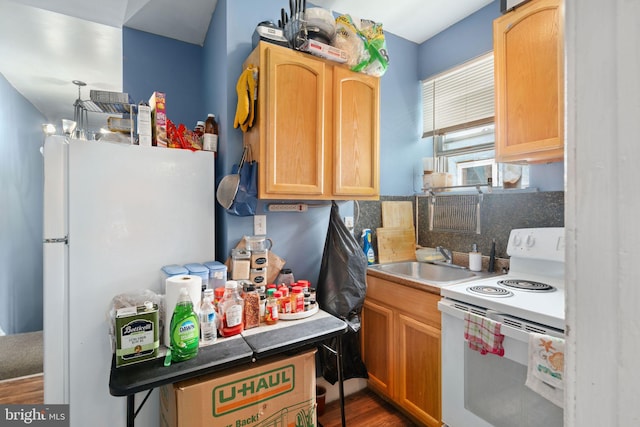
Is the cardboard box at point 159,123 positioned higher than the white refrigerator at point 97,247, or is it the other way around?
the cardboard box at point 159,123

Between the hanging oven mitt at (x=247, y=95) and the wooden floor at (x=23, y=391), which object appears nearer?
the hanging oven mitt at (x=247, y=95)

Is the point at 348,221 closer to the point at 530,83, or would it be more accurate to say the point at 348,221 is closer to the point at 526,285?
the point at 526,285

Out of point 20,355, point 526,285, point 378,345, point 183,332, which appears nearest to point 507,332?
point 526,285

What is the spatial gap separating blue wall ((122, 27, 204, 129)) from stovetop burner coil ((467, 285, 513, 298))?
2136 mm

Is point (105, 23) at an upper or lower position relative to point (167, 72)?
upper

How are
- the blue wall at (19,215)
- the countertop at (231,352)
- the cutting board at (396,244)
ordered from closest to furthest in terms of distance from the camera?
the countertop at (231,352)
the cutting board at (396,244)
the blue wall at (19,215)

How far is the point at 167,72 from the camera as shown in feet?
7.39

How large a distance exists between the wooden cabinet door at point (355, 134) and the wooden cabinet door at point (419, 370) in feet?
2.93

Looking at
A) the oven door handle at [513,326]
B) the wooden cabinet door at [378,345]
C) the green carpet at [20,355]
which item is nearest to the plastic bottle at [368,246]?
the wooden cabinet door at [378,345]

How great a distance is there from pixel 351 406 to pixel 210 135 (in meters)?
2.00

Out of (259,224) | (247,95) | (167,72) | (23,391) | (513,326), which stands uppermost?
(167,72)

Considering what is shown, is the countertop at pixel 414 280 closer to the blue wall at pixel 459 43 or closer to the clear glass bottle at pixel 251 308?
the clear glass bottle at pixel 251 308

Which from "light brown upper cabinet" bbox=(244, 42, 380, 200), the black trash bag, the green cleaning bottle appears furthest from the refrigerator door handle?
the black trash bag

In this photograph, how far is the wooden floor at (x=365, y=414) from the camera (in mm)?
1916
